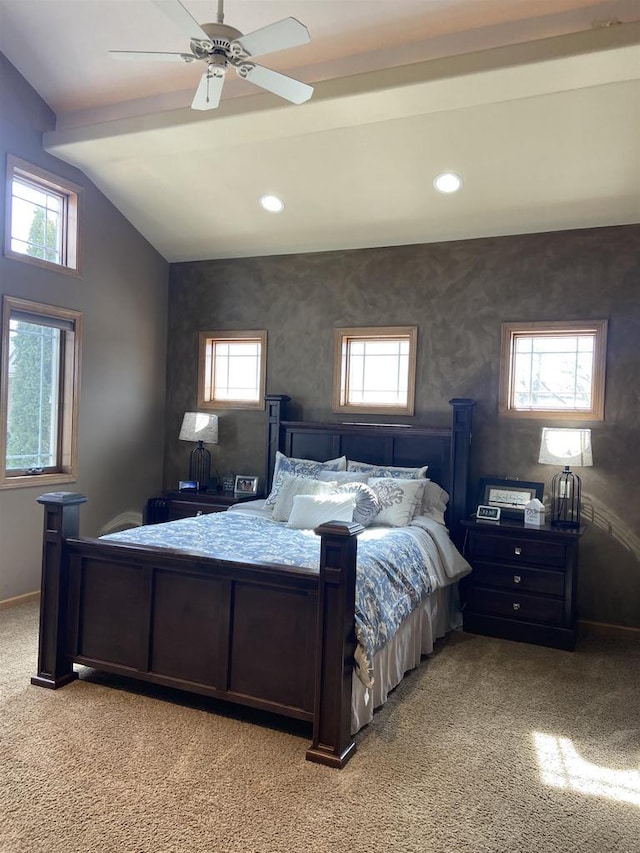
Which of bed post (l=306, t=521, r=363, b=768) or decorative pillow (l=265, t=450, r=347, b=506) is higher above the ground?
decorative pillow (l=265, t=450, r=347, b=506)

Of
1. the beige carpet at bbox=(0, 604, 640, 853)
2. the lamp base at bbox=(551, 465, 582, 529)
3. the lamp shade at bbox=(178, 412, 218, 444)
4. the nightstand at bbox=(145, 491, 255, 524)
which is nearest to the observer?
the beige carpet at bbox=(0, 604, 640, 853)

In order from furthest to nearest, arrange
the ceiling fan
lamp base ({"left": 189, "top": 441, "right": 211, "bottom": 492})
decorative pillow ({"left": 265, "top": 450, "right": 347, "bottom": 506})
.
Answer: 1. lamp base ({"left": 189, "top": 441, "right": 211, "bottom": 492})
2. decorative pillow ({"left": 265, "top": 450, "right": 347, "bottom": 506})
3. the ceiling fan

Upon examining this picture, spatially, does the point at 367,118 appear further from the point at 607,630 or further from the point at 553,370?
the point at 607,630

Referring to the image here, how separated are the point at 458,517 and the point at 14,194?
392 centimetres

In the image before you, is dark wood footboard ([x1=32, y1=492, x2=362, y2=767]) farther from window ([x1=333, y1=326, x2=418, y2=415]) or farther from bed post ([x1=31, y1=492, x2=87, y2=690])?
window ([x1=333, y1=326, x2=418, y2=415])

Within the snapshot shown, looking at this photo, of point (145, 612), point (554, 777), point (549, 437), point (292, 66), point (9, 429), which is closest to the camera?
point (554, 777)

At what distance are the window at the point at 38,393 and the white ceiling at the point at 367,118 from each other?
125cm

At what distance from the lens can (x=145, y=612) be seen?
127 inches

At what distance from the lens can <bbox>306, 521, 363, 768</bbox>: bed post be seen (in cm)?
267

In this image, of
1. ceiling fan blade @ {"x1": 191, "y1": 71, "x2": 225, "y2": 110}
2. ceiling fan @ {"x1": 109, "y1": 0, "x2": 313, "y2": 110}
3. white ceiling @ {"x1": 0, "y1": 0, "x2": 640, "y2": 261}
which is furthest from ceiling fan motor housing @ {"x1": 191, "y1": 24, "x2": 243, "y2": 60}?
white ceiling @ {"x1": 0, "y1": 0, "x2": 640, "y2": 261}

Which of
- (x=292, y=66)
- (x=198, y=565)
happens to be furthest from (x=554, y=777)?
(x=292, y=66)

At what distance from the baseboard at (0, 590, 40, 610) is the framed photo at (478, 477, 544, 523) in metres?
3.37

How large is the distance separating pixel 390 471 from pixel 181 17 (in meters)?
3.14

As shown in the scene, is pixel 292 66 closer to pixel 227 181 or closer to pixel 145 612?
pixel 227 181
